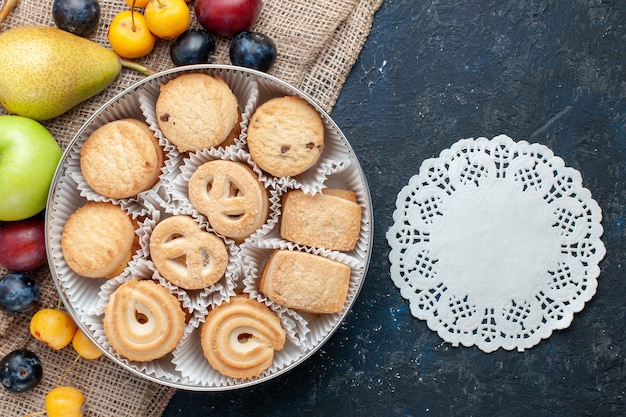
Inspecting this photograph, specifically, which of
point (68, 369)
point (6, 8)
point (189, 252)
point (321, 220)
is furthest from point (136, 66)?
point (68, 369)

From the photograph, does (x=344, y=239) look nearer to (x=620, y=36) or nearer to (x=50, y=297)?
(x=50, y=297)

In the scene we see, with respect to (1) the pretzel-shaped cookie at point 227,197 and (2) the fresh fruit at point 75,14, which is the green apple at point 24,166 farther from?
(1) the pretzel-shaped cookie at point 227,197

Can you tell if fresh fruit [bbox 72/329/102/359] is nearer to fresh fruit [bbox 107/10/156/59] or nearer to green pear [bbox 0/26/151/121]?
green pear [bbox 0/26/151/121]

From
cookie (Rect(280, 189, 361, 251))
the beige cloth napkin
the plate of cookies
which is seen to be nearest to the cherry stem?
the beige cloth napkin

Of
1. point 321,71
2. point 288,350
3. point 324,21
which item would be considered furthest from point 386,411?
point 324,21

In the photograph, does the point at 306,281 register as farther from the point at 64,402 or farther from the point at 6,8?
the point at 6,8

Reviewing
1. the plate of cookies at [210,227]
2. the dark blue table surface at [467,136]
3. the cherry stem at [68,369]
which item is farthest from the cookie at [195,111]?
the cherry stem at [68,369]
